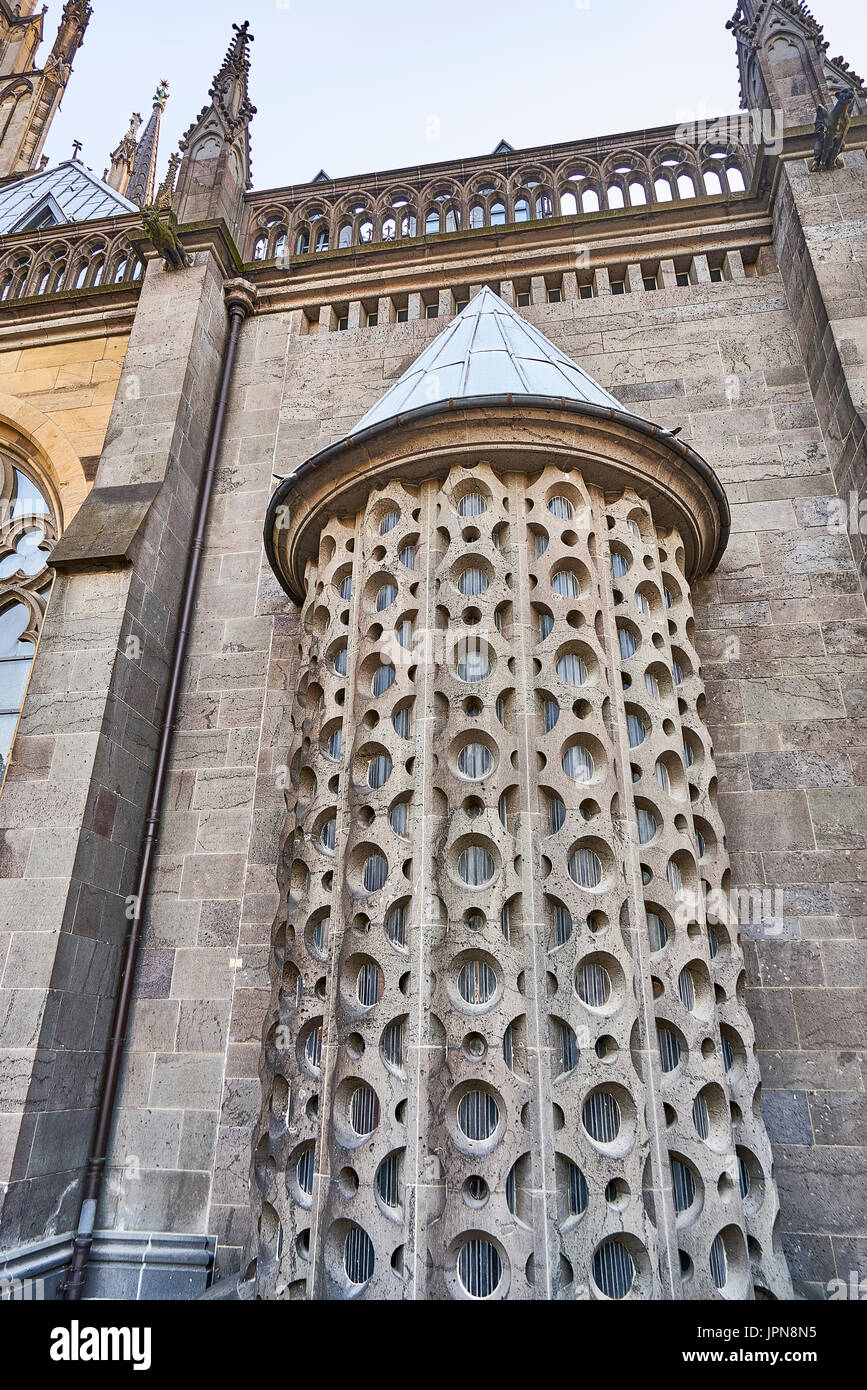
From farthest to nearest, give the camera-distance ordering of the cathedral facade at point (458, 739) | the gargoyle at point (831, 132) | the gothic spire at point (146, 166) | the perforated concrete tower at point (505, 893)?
the gothic spire at point (146, 166)
the gargoyle at point (831, 132)
the cathedral facade at point (458, 739)
the perforated concrete tower at point (505, 893)

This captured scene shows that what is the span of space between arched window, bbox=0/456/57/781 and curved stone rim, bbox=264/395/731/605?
3388 millimetres

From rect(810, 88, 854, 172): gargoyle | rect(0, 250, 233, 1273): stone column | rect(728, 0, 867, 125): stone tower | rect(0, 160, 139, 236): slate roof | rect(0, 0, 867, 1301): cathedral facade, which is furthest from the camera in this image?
rect(0, 160, 139, 236): slate roof

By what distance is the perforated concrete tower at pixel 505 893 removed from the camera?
3619 mm

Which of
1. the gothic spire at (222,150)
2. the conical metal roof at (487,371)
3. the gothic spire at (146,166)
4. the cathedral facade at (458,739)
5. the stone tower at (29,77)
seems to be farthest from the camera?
the stone tower at (29,77)

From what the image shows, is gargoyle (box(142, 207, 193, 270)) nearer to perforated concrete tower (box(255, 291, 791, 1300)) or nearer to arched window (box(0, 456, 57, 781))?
arched window (box(0, 456, 57, 781))

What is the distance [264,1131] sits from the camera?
4.41 metres

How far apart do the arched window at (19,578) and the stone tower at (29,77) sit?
64.4ft

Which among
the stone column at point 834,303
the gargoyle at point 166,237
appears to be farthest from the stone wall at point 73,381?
the stone column at point 834,303

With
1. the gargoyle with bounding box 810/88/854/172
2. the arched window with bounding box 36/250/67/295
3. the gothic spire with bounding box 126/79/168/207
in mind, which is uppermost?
the gothic spire with bounding box 126/79/168/207

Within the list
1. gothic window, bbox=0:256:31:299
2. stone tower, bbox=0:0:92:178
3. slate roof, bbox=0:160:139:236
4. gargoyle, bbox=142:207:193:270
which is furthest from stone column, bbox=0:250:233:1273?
stone tower, bbox=0:0:92:178

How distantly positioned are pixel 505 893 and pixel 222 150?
9671 mm

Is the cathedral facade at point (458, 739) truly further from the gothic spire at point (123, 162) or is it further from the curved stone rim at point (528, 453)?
the gothic spire at point (123, 162)

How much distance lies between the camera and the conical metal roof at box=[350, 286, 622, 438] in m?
5.29

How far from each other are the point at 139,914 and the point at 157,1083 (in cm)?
120
